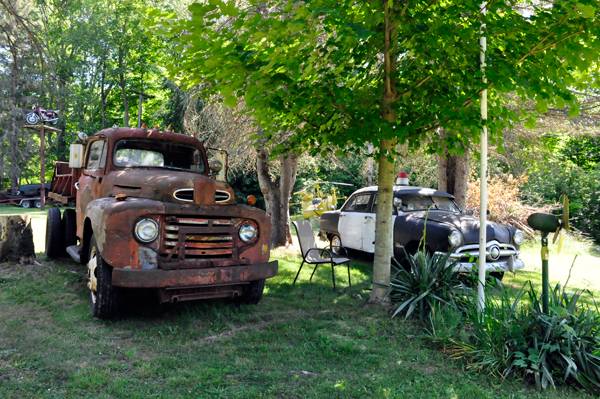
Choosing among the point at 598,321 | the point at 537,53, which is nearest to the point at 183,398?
the point at 598,321

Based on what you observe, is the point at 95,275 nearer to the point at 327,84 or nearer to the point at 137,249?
the point at 137,249

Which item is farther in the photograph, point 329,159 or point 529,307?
point 329,159

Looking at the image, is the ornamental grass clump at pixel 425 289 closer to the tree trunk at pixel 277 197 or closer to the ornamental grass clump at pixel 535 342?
the ornamental grass clump at pixel 535 342

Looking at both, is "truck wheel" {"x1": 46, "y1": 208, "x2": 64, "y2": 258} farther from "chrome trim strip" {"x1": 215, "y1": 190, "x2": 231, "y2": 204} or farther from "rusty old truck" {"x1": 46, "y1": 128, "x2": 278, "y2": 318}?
"chrome trim strip" {"x1": 215, "y1": 190, "x2": 231, "y2": 204}

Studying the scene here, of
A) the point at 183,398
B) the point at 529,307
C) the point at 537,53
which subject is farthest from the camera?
the point at 537,53

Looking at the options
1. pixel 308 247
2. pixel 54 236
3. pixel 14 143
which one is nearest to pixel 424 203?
pixel 308 247

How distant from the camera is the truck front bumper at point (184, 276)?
4164mm

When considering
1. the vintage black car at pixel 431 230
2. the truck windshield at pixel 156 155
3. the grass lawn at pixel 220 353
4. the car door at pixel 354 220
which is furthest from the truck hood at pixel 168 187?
the car door at pixel 354 220

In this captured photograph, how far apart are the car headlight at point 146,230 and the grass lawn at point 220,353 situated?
1.00 meters

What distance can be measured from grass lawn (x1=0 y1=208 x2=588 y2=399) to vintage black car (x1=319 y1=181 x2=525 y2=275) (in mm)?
1757

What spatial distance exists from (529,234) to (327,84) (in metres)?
11.6

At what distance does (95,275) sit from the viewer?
4664 millimetres

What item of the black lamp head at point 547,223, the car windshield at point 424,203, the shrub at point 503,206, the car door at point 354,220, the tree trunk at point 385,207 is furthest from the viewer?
the shrub at point 503,206

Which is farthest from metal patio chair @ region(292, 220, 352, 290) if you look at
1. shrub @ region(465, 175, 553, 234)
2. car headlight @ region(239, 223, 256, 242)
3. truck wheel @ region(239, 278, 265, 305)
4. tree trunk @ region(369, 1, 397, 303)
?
shrub @ region(465, 175, 553, 234)
